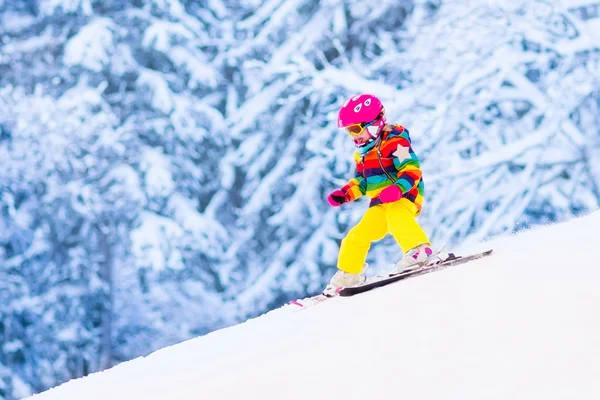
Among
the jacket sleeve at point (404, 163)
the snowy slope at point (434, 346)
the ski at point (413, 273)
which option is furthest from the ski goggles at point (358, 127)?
the snowy slope at point (434, 346)

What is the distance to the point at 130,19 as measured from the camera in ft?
43.3

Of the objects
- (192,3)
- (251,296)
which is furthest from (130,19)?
(251,296)

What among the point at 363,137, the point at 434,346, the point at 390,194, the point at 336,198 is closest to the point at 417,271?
the point at 390,194

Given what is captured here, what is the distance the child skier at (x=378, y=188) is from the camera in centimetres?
422

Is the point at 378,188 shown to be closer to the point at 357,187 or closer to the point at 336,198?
the point at 357,187

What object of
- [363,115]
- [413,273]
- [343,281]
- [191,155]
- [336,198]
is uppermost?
[363,115]

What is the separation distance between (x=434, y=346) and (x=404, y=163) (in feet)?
6.71

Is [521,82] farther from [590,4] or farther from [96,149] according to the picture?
[96,149]

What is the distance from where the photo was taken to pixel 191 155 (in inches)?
503

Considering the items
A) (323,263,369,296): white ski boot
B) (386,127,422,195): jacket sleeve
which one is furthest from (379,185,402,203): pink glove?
(323,263,369,296): white ski boot

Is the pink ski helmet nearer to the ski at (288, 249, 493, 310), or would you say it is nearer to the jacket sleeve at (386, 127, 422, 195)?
the jacket sleeve at (386, 127, 422, 195)

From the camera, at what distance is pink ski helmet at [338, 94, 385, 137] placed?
14.2 feet

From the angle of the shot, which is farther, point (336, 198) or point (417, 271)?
point (336, 198)

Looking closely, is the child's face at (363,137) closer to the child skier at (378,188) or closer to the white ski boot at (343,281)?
the child skier at (378,188)
